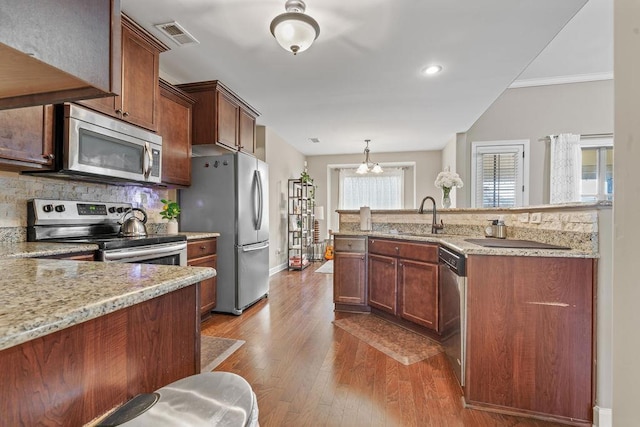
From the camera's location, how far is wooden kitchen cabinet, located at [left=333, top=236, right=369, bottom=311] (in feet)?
10.8

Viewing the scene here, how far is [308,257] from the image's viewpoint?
685 cm

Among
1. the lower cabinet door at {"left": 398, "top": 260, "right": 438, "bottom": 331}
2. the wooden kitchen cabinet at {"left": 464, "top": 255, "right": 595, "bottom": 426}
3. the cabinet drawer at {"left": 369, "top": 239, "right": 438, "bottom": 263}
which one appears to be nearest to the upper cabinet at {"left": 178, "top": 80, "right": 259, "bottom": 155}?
the cabinet drawer at {"left": 369, "top": 239, "right": 438, "bottom": 263}

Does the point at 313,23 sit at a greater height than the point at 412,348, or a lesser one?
greater

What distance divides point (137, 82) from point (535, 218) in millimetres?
3151

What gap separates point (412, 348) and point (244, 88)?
3088 mm

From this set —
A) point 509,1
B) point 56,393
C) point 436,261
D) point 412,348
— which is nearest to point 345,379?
point 412,348

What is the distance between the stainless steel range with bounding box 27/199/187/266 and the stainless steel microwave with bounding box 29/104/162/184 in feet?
0.78

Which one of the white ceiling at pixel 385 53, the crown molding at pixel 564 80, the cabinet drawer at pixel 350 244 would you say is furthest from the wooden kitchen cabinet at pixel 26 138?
the crown molding at pixel 564 80

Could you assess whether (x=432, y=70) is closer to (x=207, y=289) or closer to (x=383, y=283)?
(x=383, y=283)

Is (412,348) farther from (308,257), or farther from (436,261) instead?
(308,257)

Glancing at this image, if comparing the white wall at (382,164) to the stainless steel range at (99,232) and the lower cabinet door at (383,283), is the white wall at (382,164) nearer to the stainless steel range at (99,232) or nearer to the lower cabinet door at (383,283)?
the lower cabinet door at (383,283)

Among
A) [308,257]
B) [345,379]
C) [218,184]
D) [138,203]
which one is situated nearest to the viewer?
[345,379]

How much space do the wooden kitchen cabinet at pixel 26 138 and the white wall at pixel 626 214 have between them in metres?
2.59

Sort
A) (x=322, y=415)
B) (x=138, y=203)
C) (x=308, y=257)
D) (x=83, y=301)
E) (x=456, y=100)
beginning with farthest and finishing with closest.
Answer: (x=308, y=257) → (x=456, y=100) → (x=138, y=203) → (x=322, y=415) → (x=83, y=301)
